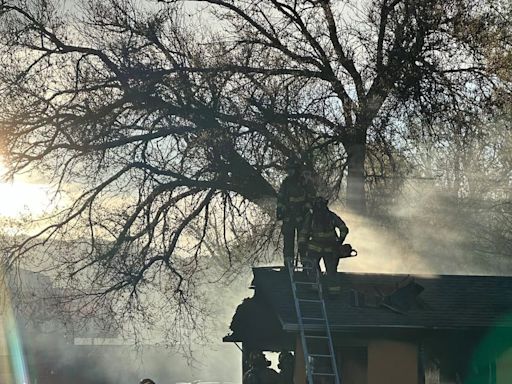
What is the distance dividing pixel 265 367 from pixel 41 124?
7056 millimetres

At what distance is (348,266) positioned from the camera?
21188mm

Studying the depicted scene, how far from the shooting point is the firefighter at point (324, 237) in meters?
13.5

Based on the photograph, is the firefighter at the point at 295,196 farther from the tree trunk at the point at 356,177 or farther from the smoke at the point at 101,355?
the smoke at the point at 101,355

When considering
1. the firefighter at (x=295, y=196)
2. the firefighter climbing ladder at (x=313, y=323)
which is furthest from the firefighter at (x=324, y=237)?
the firefighter at (x=295, y=196)

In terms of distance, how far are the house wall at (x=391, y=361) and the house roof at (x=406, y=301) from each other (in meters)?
0.46

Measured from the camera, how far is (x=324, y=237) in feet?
44.3

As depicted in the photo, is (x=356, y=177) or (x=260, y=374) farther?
(x=356, y=177)

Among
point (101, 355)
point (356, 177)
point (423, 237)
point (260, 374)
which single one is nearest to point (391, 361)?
point (260, 374)

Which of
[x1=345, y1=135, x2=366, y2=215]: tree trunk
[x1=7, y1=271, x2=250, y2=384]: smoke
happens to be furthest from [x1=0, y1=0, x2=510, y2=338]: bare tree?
[x1=7, y1=271, x2=250, y2=384]: smoke

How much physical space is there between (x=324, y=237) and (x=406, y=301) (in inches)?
58.6

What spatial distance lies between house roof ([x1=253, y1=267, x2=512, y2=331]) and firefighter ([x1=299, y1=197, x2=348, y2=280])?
312 millimetres

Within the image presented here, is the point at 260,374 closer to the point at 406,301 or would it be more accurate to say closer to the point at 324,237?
the point at 324,237

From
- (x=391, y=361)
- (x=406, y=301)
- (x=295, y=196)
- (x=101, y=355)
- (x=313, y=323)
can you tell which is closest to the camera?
(x=313, y=323)

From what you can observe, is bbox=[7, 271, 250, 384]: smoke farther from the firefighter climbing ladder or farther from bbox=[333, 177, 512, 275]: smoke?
the firefighter climbing ladder
